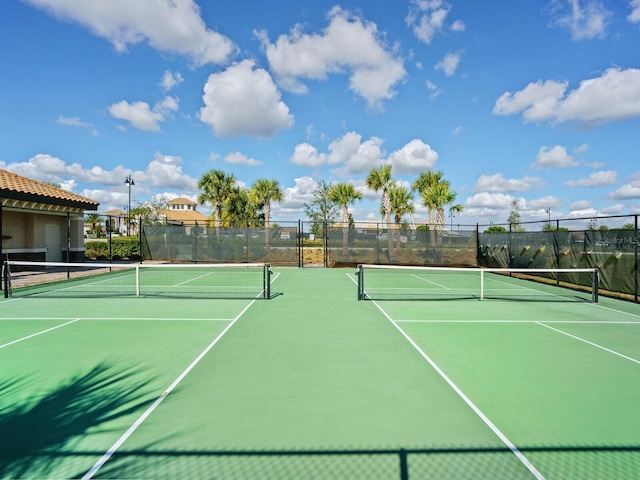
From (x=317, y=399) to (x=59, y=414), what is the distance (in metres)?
2.78

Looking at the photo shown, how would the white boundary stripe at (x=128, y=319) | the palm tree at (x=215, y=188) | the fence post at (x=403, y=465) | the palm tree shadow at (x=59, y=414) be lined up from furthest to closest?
the palm tree at (x=215, y=188)
the white boundary stripe at (x=128, y=319)
the palm tree shadow at (x=59, y=414)
the fence post at (x=403, y=465)

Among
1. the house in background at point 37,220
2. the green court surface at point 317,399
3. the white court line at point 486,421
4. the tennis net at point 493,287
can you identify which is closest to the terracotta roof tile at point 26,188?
the house in background at point 37,220

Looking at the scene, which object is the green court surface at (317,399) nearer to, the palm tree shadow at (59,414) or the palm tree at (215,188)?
the palm tree shadow at (59,414)

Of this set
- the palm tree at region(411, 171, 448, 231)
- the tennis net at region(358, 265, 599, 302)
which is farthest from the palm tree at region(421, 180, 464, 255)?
the tennis net at region(358, 265, 599, 302)

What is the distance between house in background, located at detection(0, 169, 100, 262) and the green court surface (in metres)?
11.6

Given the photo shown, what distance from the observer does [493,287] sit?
15117mm

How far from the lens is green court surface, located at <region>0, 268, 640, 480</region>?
10.9 feet

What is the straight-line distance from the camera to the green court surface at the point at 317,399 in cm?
333

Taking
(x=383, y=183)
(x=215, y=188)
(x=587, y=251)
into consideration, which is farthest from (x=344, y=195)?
(x=587, y=251)

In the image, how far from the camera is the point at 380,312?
31.8 feet

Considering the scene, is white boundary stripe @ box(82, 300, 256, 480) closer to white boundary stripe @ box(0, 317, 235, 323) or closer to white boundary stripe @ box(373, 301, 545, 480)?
white boundary stripe @ box(0, 317, 235, 323)

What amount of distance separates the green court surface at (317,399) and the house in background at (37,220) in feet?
38.2

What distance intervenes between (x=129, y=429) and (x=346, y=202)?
23938 mm

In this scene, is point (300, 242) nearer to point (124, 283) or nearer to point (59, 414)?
point (124, 283)
